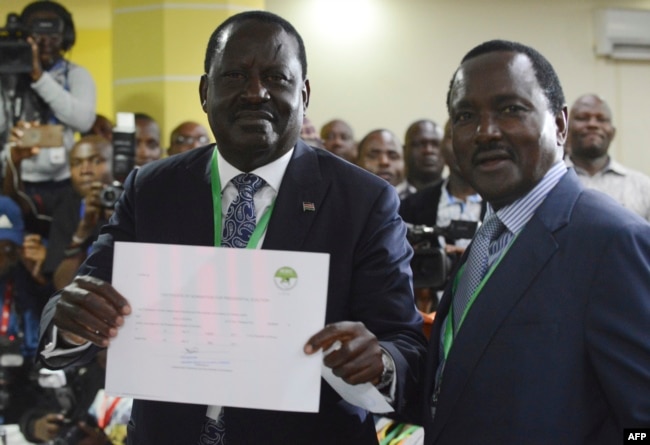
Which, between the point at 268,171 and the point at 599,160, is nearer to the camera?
the point at 268,171

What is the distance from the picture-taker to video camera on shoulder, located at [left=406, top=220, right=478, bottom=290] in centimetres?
394

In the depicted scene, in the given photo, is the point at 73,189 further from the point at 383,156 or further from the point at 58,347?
the point at 58,347

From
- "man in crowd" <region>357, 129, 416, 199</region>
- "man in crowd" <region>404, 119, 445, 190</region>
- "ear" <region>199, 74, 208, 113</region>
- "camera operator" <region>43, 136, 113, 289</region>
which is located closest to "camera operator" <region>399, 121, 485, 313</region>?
"man in crowd" <region>357, 129, 416, 199</region>

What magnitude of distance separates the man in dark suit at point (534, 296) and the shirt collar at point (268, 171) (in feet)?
1.23

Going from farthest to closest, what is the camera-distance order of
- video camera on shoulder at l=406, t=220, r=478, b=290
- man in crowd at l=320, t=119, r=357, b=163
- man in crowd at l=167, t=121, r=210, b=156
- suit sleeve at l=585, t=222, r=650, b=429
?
1. man in crowd at l=320, t=119, r=357, b=163
2. man in crowd at l=167, t=121, r=210, b=156
3. video camera on shoulder at l=406, t=220, r=478, b=290
4. suit sleeve at l=585, t=222, r=650, b=429

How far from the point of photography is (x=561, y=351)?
1.64 metres

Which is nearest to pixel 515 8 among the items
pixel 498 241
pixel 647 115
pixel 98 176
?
pixel 647 115

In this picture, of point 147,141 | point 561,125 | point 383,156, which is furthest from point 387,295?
point 147,141

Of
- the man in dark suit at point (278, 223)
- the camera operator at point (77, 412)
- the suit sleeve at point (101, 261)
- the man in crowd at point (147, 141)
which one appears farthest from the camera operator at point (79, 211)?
the man in dark suit at point (278, 223)

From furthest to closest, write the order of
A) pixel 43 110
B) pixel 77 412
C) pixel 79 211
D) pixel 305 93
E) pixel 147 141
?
1. pixel 147 141
2. pixel 43 110
3. pixel 79 211
4. pixel 77 412
5. pixel 305 93

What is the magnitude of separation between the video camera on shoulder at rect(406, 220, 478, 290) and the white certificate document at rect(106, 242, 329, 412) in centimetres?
224

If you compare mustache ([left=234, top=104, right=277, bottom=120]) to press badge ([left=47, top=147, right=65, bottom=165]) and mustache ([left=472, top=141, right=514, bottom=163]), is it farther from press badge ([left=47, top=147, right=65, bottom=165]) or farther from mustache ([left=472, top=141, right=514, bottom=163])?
press badge ([left=47, top=147, right=65, bottom=165])

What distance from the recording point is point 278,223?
1934 millimetres

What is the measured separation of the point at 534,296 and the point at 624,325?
7.0 inches
